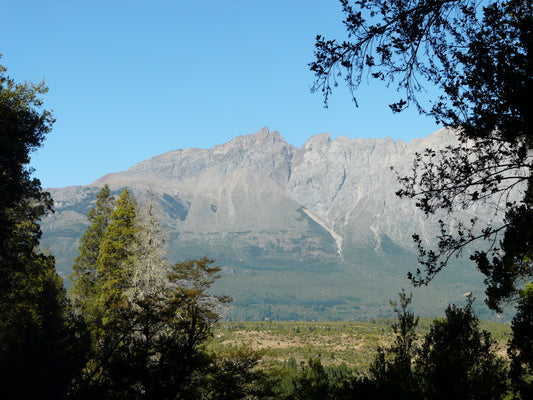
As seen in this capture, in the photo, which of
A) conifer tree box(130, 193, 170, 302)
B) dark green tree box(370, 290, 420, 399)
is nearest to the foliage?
conifer tree box(130, 193, 170, 302)

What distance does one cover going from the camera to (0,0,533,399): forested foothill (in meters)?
7.52

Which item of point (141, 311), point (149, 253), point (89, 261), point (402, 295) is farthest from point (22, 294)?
point (402, 295)

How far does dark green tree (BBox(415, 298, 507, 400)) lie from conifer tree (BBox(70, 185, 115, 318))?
23.9 metres

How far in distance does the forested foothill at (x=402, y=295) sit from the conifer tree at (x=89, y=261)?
658 centimetres

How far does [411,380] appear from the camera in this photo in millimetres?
12555

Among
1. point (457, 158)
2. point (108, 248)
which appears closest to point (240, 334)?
point (108, 248)

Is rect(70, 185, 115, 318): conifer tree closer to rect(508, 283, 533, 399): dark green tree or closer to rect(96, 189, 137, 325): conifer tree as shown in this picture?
rect(96, 189, 137, 325): conifer tree

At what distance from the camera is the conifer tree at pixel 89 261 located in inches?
1253

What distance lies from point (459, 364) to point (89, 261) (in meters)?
28.0

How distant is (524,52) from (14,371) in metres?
16.6

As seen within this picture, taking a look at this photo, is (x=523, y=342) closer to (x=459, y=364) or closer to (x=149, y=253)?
(x=459, y=364)

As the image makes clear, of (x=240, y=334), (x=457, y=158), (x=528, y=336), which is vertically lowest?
(x=240, y=334)

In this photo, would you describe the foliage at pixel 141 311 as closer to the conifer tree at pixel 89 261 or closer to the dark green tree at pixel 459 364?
the conifer tree at pixel 89 261

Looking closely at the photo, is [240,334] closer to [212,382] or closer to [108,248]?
[108,248]
